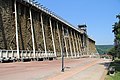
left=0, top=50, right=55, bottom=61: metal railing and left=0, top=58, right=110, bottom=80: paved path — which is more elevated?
left=0, top=50, right=55, bottom=61: metal railing

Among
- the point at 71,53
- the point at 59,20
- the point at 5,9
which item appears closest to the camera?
the point at 5,9

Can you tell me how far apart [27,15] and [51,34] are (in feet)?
51.0

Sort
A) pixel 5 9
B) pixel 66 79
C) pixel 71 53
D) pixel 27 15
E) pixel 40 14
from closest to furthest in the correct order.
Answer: pixel 66 79
pixel 5 9
pixel 27 15
pixel 40 14
pixel 71 53

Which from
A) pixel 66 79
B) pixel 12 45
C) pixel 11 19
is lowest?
pixel 66 79

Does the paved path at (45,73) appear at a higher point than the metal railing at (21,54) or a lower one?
lower

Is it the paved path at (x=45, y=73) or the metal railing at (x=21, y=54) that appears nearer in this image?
the paved path at (x=45, y=73)

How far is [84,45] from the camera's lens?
448 feet

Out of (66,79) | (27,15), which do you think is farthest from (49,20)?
(66,79)

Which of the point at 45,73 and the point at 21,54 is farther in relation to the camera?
the point at 21,54

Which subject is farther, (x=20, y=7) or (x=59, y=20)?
(x=59, y=20)

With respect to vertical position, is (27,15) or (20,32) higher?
(27,15)

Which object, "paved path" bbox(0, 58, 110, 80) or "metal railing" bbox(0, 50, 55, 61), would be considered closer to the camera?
"paved path" bbox(0, 58, 110, 80)

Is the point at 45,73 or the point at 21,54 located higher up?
the point at 21,54

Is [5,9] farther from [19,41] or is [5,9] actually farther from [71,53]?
[71,53]
